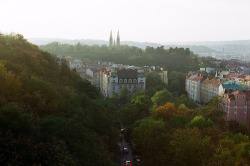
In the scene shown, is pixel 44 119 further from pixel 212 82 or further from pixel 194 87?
pixel 194 87

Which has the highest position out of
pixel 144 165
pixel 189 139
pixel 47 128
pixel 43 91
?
pixel 43 91

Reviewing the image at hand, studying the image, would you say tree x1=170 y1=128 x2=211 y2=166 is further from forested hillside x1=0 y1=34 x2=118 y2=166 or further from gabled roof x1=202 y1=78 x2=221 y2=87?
gabled roof x1=202 y1=78 x2=221 y2=87

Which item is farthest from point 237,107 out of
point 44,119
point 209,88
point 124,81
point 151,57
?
point 151,57

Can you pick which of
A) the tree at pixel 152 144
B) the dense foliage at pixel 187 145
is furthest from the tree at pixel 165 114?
the tree at pixel 152 144

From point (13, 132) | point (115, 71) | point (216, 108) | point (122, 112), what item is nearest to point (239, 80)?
point (115, 71)

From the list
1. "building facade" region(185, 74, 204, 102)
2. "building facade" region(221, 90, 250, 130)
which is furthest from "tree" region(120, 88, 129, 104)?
"building facade" region(221, 90, 250, 130)

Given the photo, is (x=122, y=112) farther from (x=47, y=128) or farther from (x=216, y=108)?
(x=47, y=128)

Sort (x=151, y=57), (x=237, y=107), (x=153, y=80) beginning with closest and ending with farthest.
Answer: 1. (x=237, y=107)
2. (x=153, y=80)
3. (x=151, y=57)

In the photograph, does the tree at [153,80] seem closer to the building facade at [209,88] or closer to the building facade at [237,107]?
the building facade at [209,88]
